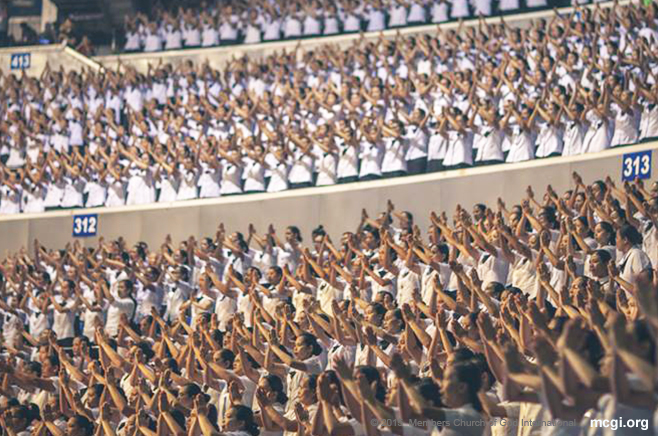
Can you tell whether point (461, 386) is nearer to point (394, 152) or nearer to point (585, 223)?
point (585, 223)

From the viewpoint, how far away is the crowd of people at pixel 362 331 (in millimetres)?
6336

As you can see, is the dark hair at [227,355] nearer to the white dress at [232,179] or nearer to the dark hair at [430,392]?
the dark hair at [430,392]

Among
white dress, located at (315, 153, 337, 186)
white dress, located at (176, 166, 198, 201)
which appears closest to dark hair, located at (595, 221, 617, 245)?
white dress, located at (315, 153, 337, 186)

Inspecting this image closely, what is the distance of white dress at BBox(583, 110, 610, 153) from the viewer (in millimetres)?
14805

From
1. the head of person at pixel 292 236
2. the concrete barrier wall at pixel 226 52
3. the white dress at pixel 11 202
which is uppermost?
the concrete barrier wall at pixel 226 52

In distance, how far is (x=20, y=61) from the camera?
939 inches

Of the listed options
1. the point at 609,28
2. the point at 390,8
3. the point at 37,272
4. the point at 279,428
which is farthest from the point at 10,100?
the point at 279,428

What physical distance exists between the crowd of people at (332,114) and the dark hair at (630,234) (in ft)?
13.2

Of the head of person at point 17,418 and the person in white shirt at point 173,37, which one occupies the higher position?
the person in white shirt at point 173,37

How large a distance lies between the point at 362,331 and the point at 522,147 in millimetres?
6247

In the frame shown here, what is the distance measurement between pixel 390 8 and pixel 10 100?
7.49 m

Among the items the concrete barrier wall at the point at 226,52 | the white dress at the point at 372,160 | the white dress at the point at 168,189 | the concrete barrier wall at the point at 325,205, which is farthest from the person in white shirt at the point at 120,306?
the concrete barrier wall at the point at 226,52

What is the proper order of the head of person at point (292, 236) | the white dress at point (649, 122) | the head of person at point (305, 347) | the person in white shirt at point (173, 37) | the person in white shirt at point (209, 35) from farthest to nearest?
→ 1. the person in white shirt at point (173, 37)
2. the person in white shirt at point (209, 35)
3. the head of person at point (292, 236)
4. the white dress at point (649, 122)
5. the head of person at point (305, 347)

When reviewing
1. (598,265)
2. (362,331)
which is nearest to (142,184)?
(362,331)
